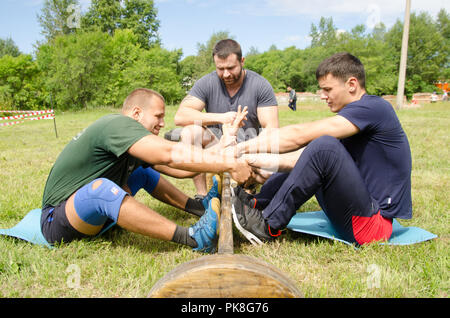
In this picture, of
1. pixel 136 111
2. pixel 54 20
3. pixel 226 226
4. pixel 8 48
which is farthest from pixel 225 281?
pixel 8 48

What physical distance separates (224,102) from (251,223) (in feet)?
6.99

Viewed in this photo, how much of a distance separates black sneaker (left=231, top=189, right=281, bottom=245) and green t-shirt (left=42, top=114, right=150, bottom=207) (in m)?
0.95

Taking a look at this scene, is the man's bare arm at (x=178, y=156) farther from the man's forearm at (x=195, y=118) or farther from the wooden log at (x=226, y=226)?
the man's forearm at (x=195, y=118)

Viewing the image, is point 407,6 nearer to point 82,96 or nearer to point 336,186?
point 336,186

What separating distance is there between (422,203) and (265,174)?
195cm

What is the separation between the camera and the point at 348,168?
2229 mm

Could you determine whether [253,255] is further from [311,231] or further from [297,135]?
[297,135]

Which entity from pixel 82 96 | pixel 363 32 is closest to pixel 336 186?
pixel 82 96

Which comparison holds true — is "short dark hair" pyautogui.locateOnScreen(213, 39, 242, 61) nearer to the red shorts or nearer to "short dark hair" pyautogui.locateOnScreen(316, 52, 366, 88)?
"short dark hair" pyautogui.locateOnScreen(316, 52, 366, 88)
